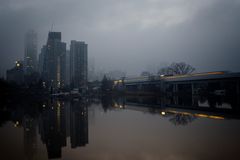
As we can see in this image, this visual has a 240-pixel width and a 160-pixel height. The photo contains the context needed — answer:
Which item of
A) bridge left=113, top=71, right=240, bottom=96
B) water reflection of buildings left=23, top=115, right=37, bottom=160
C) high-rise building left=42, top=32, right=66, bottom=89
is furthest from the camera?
high-rise building left=42, top=32, right=66, bottom=89

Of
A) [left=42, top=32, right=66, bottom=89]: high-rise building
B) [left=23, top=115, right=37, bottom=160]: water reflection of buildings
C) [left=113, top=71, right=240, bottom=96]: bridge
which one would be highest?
[left=42, top=32, right=66, bottom=89]: high-rise building

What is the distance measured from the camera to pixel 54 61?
153750mm

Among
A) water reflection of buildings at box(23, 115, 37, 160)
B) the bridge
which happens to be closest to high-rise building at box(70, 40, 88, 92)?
the bridge

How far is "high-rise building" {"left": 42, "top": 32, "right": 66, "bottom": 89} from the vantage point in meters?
148

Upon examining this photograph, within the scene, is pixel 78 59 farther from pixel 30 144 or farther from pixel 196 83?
pixel 30 144

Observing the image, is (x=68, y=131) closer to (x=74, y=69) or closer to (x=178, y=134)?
(x=178, y=134)

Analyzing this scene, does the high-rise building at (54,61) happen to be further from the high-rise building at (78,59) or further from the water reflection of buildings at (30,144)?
the water reflection of buildings at (30,144)

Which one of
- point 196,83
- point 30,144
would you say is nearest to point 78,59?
point 196,83

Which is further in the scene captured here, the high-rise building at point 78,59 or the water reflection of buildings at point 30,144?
the high-rise building at point 78,59

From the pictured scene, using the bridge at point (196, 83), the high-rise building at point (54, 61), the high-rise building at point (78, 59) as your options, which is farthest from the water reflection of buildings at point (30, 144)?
the high-rise building at point (78, 59)

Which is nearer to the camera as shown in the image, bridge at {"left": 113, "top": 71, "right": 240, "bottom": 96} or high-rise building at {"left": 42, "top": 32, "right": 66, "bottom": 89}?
bridge at {"left": 113, "top": 71, "right": 240, "bottom": 96}

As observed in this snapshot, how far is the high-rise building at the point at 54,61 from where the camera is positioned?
148m

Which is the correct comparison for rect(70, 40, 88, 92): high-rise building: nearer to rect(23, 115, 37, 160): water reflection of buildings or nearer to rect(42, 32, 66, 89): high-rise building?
rect(42, 32, 66, 89): high-rise building

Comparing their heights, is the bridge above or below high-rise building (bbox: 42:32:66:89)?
below
